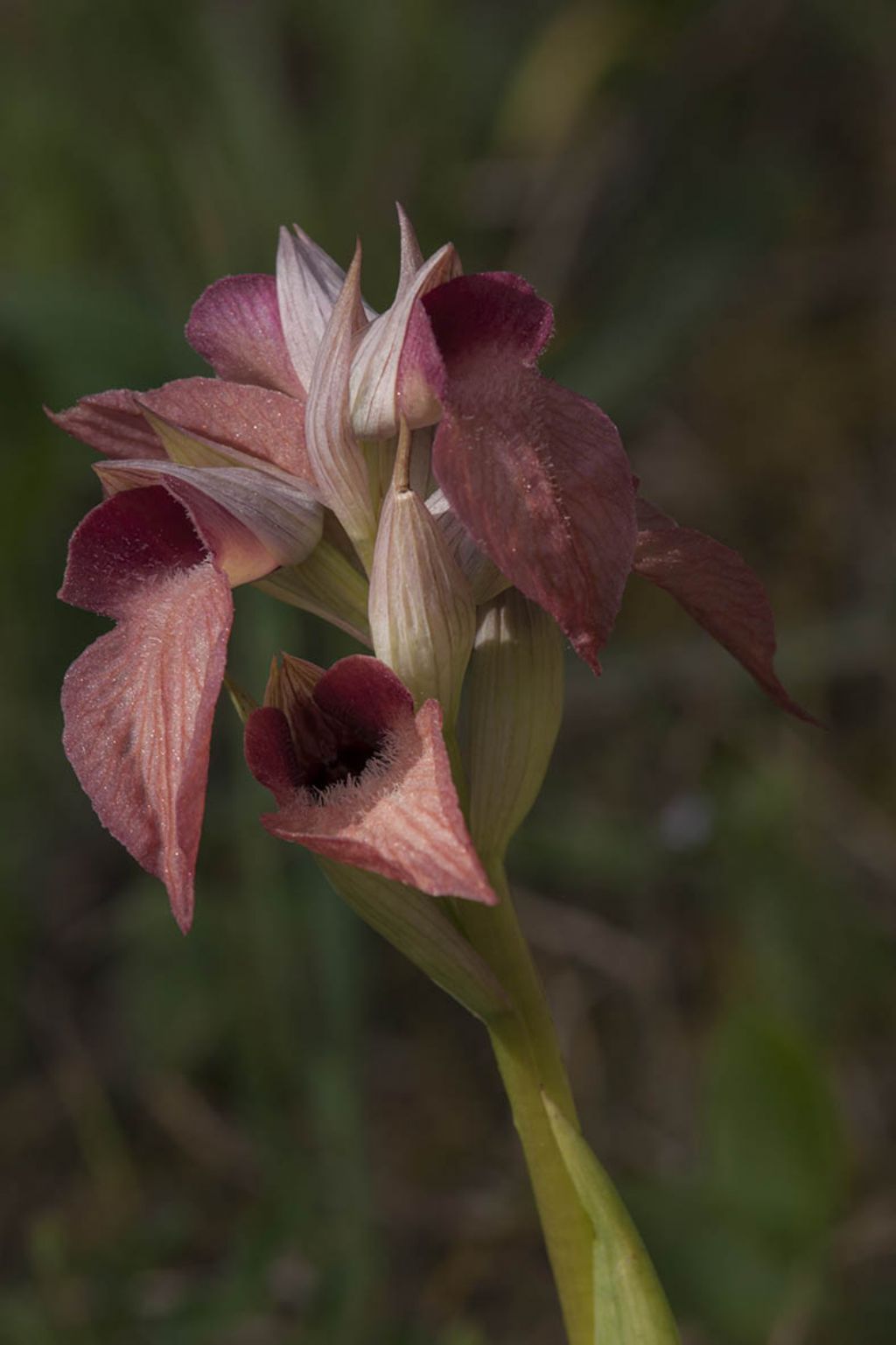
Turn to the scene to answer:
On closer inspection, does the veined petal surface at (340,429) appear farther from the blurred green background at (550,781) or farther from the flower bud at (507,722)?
the blurred green background at (550,781)

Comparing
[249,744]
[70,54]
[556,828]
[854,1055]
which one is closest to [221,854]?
[556,828]

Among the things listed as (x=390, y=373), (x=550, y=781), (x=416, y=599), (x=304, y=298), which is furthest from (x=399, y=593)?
(x=550, y=781)

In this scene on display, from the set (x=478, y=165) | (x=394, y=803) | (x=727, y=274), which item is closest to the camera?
(x=394, y=803)

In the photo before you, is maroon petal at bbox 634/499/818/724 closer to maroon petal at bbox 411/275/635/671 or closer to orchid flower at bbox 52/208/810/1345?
orchid flower at bbox 52/208/810/1345

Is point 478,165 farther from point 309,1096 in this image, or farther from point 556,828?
point 309,1096

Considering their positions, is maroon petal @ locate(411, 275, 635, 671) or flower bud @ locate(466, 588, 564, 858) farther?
flower bud @ locate(466, 588, 564, 858)

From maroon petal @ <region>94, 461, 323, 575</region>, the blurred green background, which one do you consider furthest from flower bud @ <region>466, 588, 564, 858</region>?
the blurred green background

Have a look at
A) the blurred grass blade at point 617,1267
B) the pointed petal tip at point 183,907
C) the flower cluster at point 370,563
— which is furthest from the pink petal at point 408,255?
the blurred grass blade at point 617,1267
